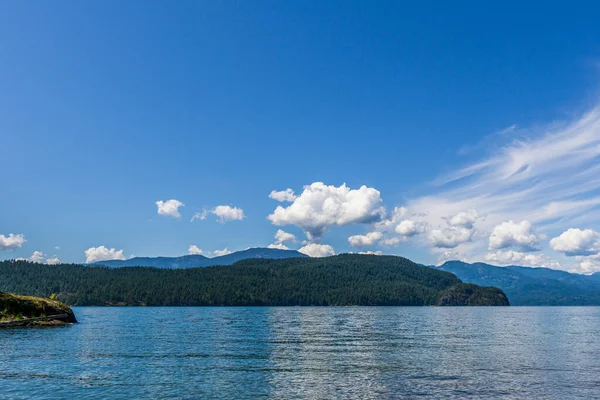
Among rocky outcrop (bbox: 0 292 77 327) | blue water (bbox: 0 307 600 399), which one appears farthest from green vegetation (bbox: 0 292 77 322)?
blue water (bbox: 0 307 600 399)

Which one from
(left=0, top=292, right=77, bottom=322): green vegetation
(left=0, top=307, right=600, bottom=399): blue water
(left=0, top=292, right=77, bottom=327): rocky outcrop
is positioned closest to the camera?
(left=0, top=307, right=600, bottom=399): blue water

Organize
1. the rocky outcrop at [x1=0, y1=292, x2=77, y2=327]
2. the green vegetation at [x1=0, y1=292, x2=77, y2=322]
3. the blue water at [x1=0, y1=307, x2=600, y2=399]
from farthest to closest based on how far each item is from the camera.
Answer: the green vegetation at [x1=0, y1=292, x2=77, y2=322]
the rocky outcrop at [x1=0, y1=292, x2=77, y2=327]
the blue water at [x1=0, y1=307, x2=600, y2=399]

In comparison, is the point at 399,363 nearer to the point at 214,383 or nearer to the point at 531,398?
the point at 531,398

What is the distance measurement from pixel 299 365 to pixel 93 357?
26.5 meters

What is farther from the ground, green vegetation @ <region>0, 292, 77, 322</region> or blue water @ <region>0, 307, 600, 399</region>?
green vegetation @ <region>0, 292, 77, 322</region>

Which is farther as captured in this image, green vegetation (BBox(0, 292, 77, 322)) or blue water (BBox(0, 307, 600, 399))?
green vegetation (BBox(0, 292, 77, 322))

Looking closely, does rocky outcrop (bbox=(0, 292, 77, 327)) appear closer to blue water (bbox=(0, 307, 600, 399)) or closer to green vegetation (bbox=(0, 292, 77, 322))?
green vegetation (bbox=(0, 292, 77, 322))

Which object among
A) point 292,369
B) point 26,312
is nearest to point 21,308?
point 26,312

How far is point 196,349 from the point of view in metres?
63.8

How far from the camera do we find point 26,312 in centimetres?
9919

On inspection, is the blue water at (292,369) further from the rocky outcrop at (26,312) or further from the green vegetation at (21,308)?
the green vegetation at (21,308)

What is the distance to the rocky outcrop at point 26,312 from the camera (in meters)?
95.5

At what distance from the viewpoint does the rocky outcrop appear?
95.5 meters

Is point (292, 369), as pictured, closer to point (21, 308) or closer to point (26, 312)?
point (26, 312)
